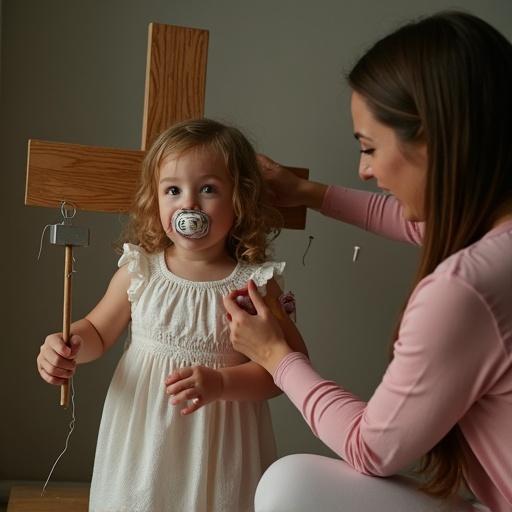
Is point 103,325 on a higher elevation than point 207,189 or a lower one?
lower

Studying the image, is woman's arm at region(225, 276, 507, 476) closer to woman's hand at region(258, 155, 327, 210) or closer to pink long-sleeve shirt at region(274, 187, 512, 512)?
pink long-sleeve shirt at region(274, 187, 512, 512)

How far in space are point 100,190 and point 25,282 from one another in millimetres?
396

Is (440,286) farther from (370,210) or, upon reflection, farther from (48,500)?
(48,500)

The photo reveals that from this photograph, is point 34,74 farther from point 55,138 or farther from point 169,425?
point 169,425

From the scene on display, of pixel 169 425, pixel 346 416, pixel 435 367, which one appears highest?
pixel 435 367

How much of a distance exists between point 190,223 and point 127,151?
17cm

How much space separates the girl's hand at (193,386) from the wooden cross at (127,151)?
169 mm

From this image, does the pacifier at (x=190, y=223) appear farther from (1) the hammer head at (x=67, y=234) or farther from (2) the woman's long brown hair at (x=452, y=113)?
(2) the woman's long brown hair at (x=452, y=113)

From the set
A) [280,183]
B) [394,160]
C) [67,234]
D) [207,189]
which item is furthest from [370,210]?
[67,234]

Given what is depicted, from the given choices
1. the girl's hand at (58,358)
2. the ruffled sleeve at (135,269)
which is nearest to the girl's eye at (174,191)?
the ruffled sleeve at (135,269)

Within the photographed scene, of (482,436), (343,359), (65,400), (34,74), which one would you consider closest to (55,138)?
(34,74)

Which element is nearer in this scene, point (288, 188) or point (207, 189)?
point (207, 189)

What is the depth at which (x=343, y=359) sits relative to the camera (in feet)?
5.55

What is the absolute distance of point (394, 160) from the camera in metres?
0.96
